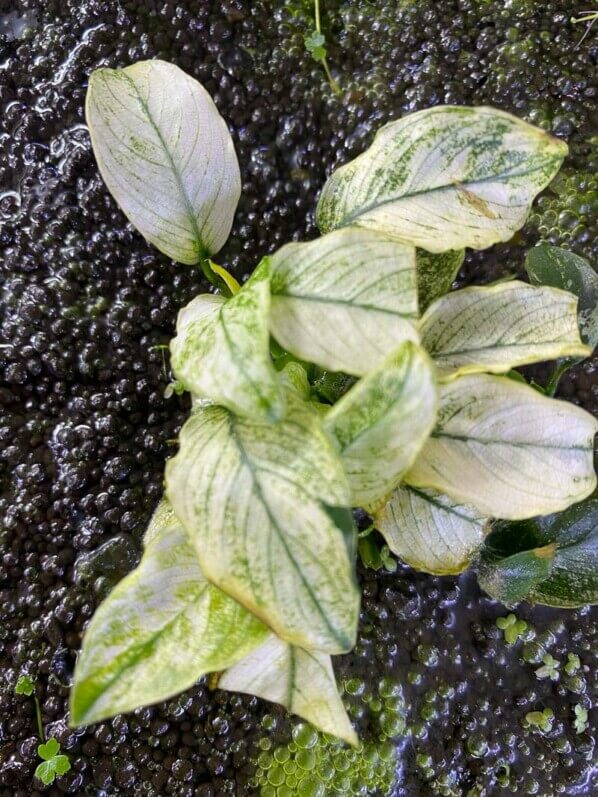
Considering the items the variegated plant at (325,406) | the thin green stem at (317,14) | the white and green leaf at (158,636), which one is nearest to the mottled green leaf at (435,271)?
the variegated plant at (325,406)

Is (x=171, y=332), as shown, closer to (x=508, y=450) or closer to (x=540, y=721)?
(x=508, y=450)

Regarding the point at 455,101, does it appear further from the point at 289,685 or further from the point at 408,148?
the point at 289,685

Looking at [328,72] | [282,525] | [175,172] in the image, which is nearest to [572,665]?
[282,525]

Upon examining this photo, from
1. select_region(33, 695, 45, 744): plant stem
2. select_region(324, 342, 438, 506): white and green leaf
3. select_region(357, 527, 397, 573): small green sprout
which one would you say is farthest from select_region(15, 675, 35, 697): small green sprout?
select_region(324, 342, 438, 506): white and green leaf

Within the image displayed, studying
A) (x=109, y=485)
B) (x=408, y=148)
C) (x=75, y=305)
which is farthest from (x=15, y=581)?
(x=408, y=148)

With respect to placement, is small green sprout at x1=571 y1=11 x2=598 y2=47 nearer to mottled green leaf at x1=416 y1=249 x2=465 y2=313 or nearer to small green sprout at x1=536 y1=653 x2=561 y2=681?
mottled green leaf at x1=416 y1=249 x2=465 y2=313

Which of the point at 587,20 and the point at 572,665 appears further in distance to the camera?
the point at 587,20
